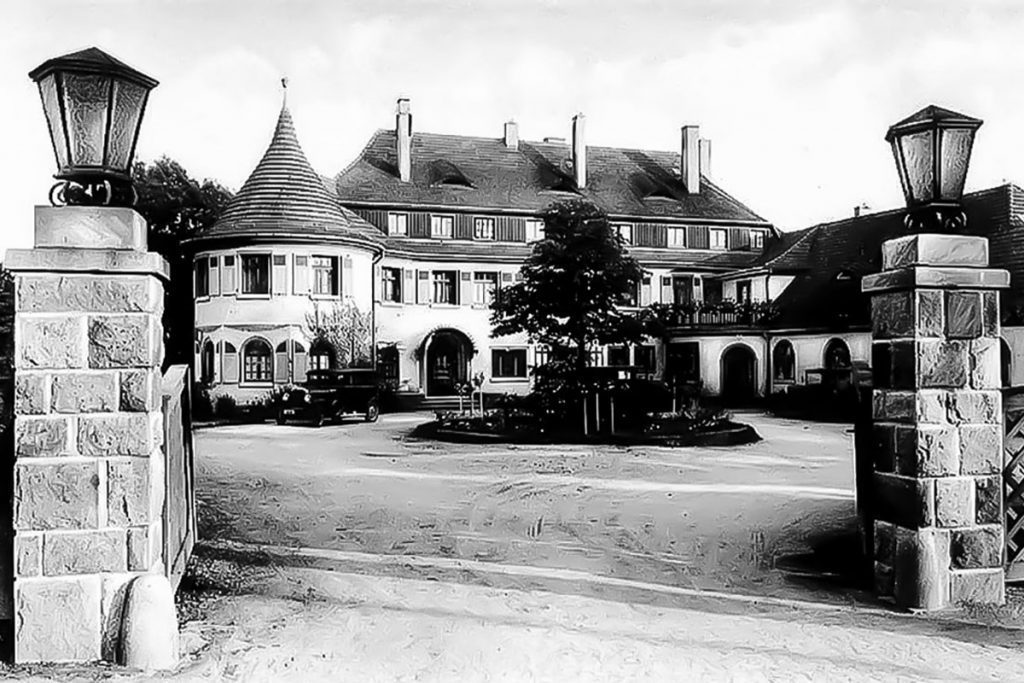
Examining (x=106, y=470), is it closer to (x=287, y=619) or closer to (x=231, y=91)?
(x=287, y=619)

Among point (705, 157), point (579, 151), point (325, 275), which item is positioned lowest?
point (325, 275)

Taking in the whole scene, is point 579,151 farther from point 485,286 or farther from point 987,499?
point 987,499

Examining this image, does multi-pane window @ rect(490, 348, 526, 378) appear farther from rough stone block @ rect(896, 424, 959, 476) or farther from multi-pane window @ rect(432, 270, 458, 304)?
rough stone block @ rect(896, 424, 959, 476)

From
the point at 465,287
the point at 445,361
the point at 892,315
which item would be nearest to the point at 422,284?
the point at 465,287

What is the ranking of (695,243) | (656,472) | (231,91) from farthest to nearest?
(695,243) → (656,472) → (231,91)

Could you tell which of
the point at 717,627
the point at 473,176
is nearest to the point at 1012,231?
the point at 473,176

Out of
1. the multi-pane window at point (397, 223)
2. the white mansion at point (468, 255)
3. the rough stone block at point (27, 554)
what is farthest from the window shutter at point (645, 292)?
the rough stone block at point (27, 554)
